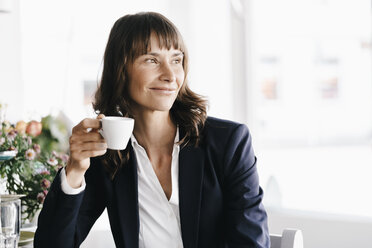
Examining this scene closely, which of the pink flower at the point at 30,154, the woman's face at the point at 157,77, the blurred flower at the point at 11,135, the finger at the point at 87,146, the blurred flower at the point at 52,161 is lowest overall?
the blurred flower at the point at 52,161

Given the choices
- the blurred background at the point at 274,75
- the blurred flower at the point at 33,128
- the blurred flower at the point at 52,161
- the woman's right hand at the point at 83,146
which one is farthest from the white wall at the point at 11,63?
the woman's right hand at the point at 83,146

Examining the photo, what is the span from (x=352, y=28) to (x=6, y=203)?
2115 mm

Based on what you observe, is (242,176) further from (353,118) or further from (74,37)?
(74,37)

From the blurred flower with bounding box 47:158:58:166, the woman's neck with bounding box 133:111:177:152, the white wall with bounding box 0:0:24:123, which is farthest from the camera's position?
the white wall with bounding box 0:0:24:123

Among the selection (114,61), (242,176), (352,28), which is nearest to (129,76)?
(114,61)

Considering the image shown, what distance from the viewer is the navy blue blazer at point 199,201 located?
145cm

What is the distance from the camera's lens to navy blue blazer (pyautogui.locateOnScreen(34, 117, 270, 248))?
1.45 m

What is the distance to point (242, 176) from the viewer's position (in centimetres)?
150

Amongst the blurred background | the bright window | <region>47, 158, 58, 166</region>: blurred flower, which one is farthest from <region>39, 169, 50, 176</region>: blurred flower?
the bright window

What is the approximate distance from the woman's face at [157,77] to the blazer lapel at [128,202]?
0.20 m

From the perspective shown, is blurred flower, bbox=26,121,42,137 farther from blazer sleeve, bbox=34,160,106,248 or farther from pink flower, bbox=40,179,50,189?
blazer sleeve, bbox=34,160,106,248

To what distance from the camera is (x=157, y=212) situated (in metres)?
1.54

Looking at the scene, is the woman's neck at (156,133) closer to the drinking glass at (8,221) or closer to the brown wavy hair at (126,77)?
the brown wavy hair at (126,77)

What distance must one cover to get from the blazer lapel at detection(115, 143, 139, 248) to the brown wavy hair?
1.2 inches
